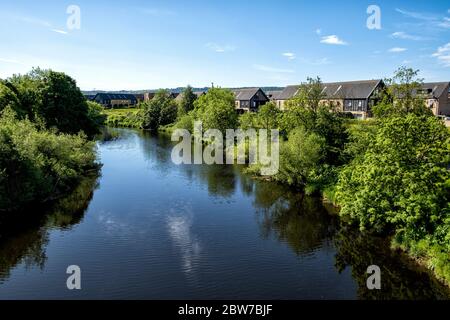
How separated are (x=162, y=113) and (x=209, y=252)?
77337 millimetres

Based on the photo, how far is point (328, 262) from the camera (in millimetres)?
23984

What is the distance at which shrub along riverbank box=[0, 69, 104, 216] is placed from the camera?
98.9 feet

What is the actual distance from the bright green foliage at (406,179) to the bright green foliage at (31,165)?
936 inches

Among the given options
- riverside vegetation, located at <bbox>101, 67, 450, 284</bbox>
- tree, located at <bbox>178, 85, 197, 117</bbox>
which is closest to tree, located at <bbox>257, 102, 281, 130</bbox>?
riverside vegetation, located at <bbox>101, 67, 450, 284</bbox>

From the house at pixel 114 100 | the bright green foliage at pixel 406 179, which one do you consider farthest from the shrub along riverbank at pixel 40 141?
the house at pixel 114 100

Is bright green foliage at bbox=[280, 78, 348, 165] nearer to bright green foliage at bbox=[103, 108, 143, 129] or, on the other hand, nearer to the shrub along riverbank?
the shrub along riverbank

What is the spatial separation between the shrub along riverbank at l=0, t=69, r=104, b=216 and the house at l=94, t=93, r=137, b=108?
100203 mm

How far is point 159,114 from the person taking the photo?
99.7 meters

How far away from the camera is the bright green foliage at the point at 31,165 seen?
29.7 m

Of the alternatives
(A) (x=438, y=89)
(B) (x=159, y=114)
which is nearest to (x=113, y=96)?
(B) (x=159, y=114)

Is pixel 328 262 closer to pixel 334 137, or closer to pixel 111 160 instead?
pixel 334 137

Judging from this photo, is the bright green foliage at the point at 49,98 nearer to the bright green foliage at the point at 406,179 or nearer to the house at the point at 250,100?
the bright green foliage at the point at 406,179

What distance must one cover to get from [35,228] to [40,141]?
1094 centimetres
